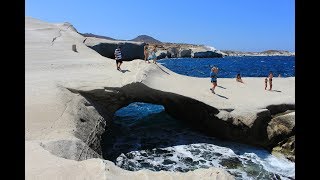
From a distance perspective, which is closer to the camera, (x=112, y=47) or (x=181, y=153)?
(x=181, y=153)

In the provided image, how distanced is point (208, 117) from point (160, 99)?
2.67 m

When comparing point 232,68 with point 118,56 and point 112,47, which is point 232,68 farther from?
point 118,56

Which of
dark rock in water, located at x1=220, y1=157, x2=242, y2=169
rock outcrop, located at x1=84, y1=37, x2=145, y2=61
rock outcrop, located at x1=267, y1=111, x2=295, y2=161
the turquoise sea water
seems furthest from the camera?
the turquoise sea water

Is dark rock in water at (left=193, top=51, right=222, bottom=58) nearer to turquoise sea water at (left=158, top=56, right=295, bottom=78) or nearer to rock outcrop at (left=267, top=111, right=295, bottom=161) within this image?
turquoise sea water at (left=158, top=56, right=295, bottom=78)

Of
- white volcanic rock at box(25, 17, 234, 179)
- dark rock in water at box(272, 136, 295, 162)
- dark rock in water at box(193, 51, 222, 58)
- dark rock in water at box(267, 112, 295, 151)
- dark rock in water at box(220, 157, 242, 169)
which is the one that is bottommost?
dark rock in water at box(220, 157, 242, 169)

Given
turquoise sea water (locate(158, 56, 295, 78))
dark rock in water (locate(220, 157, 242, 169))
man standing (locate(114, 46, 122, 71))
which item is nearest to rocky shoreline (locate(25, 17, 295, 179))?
man standing (locate(114, 46, 122, 71))

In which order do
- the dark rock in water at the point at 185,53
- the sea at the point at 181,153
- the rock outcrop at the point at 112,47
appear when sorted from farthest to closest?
the dark rock in water at the point at 185,53 → the rock outcrop at the point at 112,47 → the sea at the point at 181,153

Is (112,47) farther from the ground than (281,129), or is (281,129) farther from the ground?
(112,47)

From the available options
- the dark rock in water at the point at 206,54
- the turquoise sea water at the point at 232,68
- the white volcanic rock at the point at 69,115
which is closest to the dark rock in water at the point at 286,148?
the white volcanic rock at the point at 69,115

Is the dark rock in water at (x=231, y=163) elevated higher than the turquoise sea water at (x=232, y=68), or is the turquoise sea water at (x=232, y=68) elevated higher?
the turquoise sea water at (x=232, y=68)

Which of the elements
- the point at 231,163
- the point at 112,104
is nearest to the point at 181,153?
the point at 231,163

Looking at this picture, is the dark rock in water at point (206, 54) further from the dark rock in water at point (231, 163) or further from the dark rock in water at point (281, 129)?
the dark rock in water at point (231, 163)

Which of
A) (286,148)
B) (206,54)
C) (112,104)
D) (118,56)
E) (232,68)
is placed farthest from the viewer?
(206,54)
